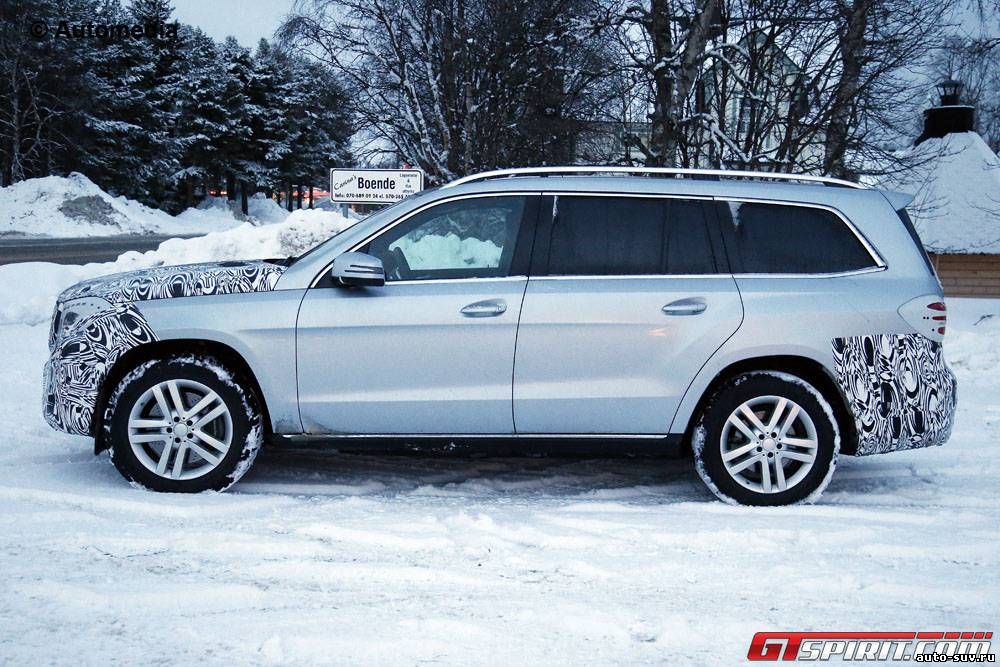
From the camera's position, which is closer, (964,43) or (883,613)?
(883,613)

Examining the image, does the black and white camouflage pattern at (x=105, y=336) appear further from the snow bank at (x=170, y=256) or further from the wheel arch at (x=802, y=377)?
the snow bank at (x=170, y=256)

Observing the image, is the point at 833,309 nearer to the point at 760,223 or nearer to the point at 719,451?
the point at 760,223

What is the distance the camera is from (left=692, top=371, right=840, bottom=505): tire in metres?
5.24

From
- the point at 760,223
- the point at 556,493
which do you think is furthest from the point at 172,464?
the point at 760,223

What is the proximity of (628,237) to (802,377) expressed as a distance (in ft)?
3.84

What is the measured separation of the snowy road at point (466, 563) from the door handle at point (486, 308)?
99 cm

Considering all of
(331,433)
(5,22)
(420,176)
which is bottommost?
(331,433)

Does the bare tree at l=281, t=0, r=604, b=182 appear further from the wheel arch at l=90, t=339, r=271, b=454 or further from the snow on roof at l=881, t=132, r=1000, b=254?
Answer: the wheel arch at l=90, t=339, r=271, b=454

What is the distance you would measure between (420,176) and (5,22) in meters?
36.5

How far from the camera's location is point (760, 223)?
544 centimetres

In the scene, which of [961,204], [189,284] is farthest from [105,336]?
[961,204]

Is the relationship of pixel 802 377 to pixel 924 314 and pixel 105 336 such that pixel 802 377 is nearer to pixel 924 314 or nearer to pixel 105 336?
pixel 924 314

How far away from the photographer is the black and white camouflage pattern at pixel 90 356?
211 inches

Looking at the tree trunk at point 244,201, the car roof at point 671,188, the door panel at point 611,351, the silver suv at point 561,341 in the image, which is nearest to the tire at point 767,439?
the silver suv at point 561,341
